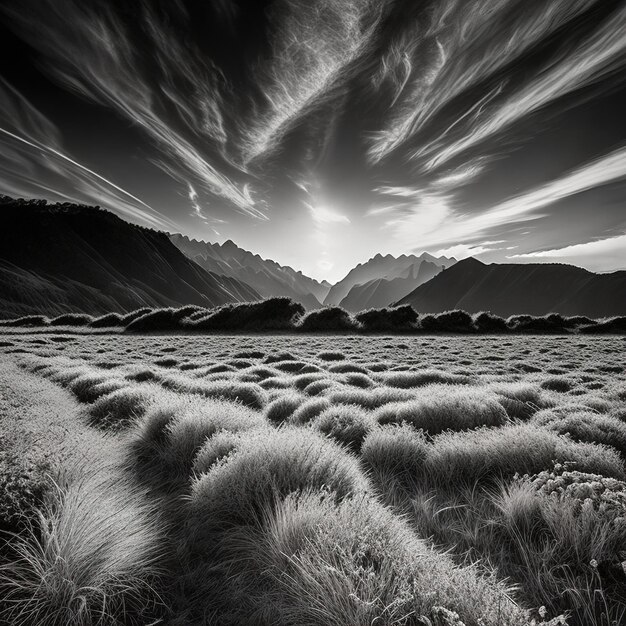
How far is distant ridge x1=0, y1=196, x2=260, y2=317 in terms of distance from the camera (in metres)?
122

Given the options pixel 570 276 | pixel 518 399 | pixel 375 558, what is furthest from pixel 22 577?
pixel 570 276

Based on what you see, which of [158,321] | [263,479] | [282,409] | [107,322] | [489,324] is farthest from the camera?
[107,322]

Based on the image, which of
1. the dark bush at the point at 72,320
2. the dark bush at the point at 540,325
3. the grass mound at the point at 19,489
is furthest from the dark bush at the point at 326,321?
the grass mound at the point at 19,489

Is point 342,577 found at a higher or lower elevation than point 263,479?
higher

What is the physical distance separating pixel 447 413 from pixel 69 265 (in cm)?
19603

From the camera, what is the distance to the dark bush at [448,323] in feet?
136

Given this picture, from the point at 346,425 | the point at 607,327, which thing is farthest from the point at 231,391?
the point at 607,327

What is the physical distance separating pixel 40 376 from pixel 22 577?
1043 cm

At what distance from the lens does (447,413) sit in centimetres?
571

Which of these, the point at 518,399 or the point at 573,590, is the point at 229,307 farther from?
the point at 573,590

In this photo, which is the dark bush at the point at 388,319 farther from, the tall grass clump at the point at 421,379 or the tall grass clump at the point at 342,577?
the tall grass clump at the point at 342,577

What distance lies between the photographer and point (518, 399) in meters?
6.97

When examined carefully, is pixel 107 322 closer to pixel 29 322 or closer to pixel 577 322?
pixel 29 322

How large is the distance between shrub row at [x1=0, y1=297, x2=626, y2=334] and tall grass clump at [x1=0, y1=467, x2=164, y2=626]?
39.2 metres
